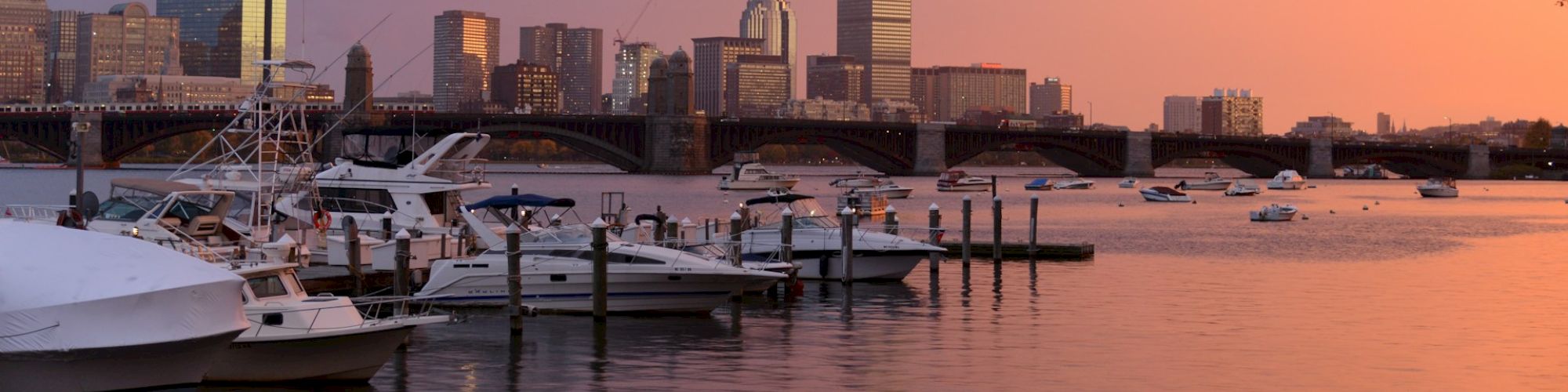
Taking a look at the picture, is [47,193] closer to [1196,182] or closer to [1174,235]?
[1174,235]

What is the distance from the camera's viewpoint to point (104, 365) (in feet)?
71.3

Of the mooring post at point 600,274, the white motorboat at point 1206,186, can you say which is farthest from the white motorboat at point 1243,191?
the mooring post at point 600,274

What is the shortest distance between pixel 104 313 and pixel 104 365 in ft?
2.77

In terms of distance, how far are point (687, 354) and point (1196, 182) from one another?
14094cm

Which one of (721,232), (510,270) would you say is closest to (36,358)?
(510,270)

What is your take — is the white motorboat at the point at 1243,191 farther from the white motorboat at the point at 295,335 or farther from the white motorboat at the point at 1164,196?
the white motorboat at the point at 295,335

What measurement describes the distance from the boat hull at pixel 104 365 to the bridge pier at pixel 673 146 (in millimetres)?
167759

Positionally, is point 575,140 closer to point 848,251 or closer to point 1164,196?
point 1164,196

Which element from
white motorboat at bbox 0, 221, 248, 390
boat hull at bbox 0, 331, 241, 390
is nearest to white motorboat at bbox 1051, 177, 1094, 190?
white motorboat at bbox 0, 221, 248, 390

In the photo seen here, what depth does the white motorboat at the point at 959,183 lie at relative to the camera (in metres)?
152

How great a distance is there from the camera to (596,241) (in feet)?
108

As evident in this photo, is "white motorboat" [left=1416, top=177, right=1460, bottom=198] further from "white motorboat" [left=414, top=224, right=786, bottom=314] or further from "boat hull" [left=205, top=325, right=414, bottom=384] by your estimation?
"boat hull" [left=205, top=325, right=414, bottom=384]

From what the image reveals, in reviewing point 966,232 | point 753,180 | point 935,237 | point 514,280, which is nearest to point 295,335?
point 514,280

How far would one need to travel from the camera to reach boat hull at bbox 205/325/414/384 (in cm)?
2508
